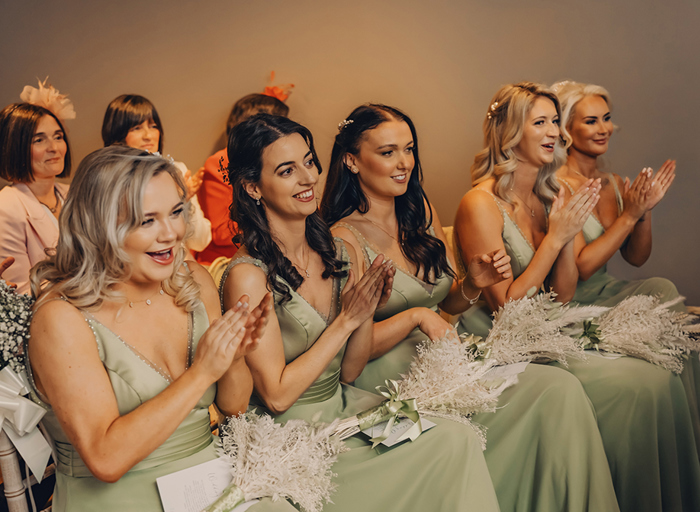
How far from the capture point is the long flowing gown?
2033 millimetres

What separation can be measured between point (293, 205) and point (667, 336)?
147cm

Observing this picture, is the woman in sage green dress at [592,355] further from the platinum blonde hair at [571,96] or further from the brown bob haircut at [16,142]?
the brown bob haircut at [16,142]

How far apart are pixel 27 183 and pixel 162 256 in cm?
194

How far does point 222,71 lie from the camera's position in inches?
168

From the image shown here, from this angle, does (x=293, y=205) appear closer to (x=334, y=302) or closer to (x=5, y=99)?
(x=334, y=302)

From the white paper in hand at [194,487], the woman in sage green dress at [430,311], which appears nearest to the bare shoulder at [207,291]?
the white paper in hand at [194,487]

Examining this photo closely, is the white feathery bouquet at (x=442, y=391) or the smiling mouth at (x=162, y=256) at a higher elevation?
the smiling mouth at (x=162, y=256)

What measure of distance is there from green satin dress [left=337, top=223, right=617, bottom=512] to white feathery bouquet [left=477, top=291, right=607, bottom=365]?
3.0 inches

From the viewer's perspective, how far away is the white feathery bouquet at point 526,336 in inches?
81.5

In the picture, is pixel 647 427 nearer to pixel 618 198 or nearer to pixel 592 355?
pixel 592 355

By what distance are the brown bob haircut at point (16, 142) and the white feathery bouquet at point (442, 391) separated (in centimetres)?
220

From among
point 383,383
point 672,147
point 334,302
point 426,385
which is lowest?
point 383,383

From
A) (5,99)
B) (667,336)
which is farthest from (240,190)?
(5,99)

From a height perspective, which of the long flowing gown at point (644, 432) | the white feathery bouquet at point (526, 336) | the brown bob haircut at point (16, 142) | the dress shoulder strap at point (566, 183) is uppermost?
the brown bob haircut at point (16, 142)
